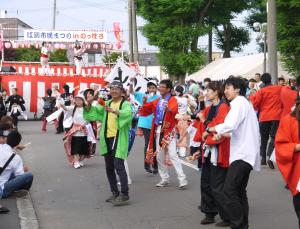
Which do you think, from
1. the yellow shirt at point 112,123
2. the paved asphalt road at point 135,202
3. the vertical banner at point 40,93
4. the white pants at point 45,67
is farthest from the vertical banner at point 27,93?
the yellow shirt at point 112,123

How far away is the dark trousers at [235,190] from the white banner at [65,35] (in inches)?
1171

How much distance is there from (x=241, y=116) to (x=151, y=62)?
3637 inches

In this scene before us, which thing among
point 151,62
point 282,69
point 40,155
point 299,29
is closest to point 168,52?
→ point 282,69

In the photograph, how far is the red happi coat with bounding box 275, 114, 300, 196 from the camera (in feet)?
16.8

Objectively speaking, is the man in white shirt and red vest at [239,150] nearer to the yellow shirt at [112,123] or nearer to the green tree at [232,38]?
the yellow shirt at [112,123]

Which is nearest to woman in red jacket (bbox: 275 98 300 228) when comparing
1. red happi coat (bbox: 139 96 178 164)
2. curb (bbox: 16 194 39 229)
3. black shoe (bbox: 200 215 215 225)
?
black shoe (bbox: 200 215 215 225)

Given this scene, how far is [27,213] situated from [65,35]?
28863 mm

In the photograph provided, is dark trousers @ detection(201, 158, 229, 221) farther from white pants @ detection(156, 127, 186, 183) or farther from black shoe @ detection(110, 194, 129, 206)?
white pants @ detection(156, 127, 186, 183)

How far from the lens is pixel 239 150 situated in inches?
243

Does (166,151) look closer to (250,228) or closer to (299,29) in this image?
(250,228)

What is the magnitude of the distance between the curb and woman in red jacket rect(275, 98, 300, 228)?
3.21 metres

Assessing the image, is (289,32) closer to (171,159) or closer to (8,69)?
(8,69)

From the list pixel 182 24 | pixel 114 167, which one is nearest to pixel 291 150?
pixel 114 167

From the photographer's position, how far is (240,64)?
33.0 m
